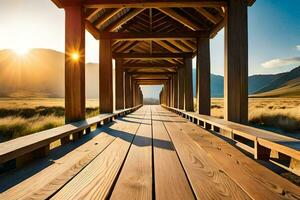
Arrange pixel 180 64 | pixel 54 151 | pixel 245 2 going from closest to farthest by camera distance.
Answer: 1. pixel 54 151
2. pixel 245 2
3. pixel 180 64

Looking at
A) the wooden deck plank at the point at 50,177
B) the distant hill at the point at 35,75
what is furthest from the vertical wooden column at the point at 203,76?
the distant hill at the point at 35,75

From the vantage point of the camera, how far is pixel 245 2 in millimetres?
5086

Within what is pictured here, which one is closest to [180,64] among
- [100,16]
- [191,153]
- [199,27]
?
[199,27]

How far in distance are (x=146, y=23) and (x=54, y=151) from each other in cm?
760

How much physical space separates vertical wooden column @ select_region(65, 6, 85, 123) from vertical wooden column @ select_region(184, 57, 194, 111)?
6.36 metres

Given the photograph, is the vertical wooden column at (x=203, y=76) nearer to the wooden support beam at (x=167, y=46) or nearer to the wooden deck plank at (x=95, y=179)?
the wooden support beam at (x=167, y=46)

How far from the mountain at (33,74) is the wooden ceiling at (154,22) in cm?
11103

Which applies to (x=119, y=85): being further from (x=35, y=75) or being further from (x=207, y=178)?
(x=35, y=75)

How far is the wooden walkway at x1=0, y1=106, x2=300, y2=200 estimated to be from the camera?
1.70 meters

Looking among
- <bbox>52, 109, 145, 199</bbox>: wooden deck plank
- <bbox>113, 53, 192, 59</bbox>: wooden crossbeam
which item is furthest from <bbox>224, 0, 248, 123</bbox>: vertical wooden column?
<bbox>113, 53, 192, 59</bbox>: wooden crossbeam

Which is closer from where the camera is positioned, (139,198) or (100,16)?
(139,198)

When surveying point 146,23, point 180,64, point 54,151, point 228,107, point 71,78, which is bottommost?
point 54,151

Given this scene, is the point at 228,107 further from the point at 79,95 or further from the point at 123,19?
the point at 123,19

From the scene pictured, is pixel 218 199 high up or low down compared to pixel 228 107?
down
